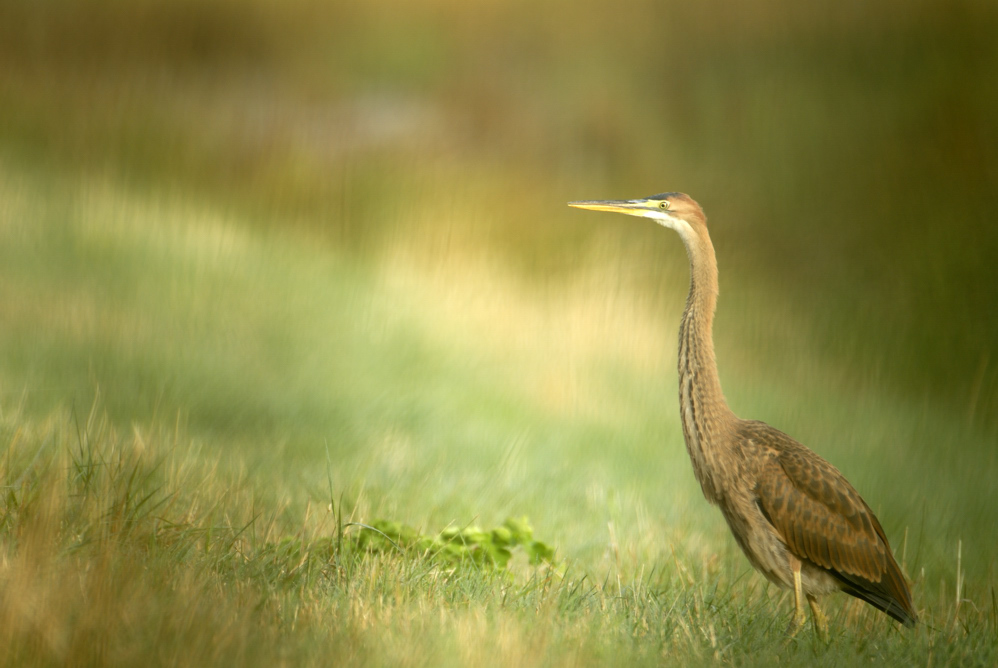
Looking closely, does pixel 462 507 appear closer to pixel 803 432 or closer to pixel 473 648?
pixel 473 648

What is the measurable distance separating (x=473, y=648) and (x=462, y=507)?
76.8 inches

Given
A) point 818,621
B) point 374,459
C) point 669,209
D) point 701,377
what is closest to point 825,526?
point 818,621

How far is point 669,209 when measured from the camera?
3.33 meters

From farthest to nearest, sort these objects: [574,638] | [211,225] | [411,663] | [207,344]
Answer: [211,225]
[207,344]
[574,638]
[411,663]

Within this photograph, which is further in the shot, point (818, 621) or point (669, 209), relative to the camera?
point (669, 209)

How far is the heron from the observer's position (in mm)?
3230

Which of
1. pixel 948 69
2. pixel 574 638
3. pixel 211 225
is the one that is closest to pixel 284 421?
pixel 211 225

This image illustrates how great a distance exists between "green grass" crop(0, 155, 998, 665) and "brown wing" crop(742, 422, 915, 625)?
196 mm

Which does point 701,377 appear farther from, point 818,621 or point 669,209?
point 818,621

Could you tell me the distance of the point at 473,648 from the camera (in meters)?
2.37

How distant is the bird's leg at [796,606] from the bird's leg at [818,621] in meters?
0.04

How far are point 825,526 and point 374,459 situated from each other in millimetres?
2315

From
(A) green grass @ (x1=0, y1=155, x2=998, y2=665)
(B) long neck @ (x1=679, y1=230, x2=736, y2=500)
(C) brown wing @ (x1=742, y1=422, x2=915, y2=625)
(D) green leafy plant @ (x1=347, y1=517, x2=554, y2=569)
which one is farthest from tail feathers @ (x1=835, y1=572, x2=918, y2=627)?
(D) green leafy plant @ (x1=347, y1=517, x2=554, y2=569)

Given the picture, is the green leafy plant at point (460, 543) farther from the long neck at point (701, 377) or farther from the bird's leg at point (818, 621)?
the bird's leg at point (818, 621)
